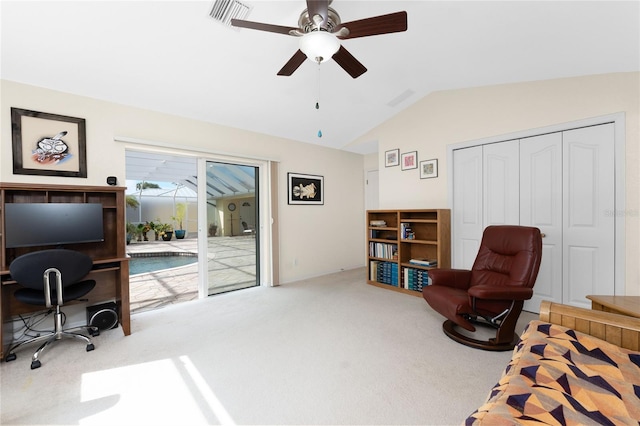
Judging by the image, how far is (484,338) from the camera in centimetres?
256

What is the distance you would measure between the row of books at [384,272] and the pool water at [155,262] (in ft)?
14.5

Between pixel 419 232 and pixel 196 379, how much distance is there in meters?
3.42

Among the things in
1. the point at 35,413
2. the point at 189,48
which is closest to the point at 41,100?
the point at 189,48

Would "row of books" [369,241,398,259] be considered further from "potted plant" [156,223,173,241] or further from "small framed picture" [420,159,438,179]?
"potted plant" [156,223,173,241]

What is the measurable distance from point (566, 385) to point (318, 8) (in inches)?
85.9

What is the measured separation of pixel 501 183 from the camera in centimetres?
344

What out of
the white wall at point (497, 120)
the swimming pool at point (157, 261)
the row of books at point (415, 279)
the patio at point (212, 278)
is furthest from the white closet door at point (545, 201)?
the swimming pool at point (157, 261)

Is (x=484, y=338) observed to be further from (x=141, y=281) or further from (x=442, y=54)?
(x=141, y=281)

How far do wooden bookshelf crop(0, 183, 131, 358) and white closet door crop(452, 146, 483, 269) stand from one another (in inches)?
157

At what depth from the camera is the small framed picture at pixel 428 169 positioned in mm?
3977

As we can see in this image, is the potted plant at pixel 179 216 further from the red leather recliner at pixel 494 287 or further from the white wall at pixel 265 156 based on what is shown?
the red leather recliner at pixel 494 287

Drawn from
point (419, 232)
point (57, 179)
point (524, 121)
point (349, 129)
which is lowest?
point (419, 232)

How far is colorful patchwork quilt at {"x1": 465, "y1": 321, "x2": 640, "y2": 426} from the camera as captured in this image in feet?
2.75

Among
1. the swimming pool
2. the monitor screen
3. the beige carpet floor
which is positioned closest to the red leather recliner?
the beige carpet floor
